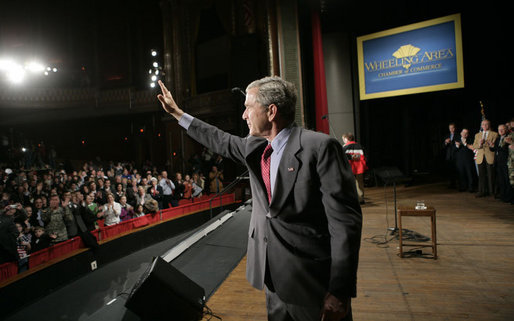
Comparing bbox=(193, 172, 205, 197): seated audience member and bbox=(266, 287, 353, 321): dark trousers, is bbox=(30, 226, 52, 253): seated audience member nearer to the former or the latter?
bbox=(193, 172, 205, 197): seated audience member

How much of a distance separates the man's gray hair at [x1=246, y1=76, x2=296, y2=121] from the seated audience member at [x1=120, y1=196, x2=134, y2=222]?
679 cm

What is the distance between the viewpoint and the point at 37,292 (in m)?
4.83

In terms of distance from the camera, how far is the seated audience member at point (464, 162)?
681 cm

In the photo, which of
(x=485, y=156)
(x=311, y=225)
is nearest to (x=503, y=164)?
(x=485, y=156)

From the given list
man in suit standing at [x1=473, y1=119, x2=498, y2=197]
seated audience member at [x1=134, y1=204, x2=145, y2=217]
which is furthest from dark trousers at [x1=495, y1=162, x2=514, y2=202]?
seated audience member at [x1=134, y1=204, x2=145, y2=217]

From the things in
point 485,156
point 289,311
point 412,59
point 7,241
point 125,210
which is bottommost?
point 125,210

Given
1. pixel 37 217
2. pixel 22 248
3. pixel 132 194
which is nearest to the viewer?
pixel 22 248

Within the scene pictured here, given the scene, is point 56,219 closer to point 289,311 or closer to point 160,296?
point 160,296

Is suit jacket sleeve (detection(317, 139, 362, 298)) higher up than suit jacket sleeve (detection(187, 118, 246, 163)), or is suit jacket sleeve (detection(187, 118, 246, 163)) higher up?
suit jacket sleeve (detection(187, 118, 246, 163))

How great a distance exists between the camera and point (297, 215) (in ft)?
3.78

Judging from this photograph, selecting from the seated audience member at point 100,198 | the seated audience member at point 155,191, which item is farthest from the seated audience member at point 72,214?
the seated audience member at point 155,191

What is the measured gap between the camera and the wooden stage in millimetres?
2365

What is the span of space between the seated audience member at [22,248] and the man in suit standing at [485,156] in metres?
8.08

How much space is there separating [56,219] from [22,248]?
730mm
